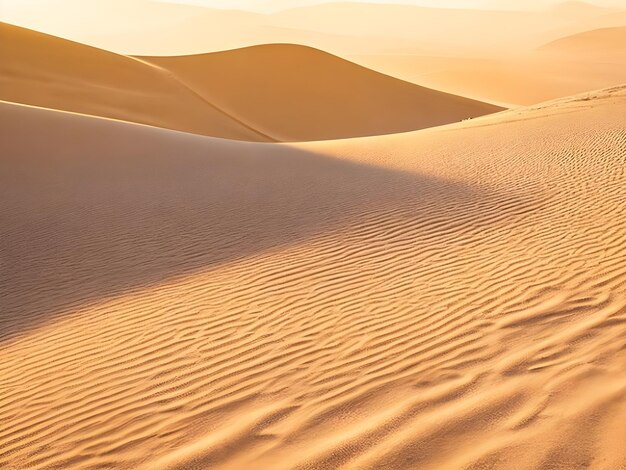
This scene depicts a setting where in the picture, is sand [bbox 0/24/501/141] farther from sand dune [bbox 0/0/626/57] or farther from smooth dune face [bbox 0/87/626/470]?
sand dune [bbox 0/0/626/57]

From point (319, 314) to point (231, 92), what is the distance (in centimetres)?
2513

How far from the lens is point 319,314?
17.9 feet

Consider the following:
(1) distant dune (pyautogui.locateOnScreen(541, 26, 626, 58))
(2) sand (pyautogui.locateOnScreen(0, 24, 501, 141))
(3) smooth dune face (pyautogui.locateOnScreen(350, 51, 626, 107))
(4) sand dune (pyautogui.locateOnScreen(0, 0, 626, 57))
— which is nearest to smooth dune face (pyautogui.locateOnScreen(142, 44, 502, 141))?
(2) sand (pyautogui.locateOnScreen(0, 24, 501, 141))

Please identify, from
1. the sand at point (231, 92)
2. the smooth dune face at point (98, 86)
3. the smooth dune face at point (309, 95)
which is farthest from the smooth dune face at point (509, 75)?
the smooth dune face at point (98, 86)

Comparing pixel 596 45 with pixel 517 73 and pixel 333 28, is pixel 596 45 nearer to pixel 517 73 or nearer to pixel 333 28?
pixel 517 73

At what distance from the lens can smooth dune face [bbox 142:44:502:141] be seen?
90.2 ft

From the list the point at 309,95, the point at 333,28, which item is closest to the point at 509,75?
the point at 309,95

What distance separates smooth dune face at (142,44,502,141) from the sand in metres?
0.05

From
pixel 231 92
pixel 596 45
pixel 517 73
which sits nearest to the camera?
pixel 231 92

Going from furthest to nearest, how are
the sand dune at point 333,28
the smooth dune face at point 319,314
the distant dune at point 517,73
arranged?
1. the sand dune at point 333,28
2. the distant dune at point 517,73
3. the smooth dune face at point 319,314

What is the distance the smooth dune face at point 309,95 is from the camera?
27.5 m

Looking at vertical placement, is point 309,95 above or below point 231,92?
below

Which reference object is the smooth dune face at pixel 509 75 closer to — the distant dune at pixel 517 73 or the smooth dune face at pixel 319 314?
the distant dune at pixel 517 73

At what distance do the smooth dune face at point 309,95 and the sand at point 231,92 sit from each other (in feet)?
0.16
